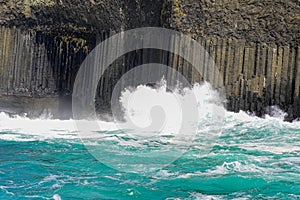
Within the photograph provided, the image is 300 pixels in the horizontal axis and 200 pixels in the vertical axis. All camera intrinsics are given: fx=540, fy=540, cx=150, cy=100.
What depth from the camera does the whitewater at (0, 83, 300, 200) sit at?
27.9 ft

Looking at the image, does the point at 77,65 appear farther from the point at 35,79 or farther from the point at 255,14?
the point at 255,14

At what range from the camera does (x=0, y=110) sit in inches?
718

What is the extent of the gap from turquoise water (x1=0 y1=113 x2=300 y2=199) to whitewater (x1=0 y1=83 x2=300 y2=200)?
0.05ft

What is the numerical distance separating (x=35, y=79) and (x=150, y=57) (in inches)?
180

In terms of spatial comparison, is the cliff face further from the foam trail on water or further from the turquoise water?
the turquoise water

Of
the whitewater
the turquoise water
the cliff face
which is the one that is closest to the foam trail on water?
the whitewater

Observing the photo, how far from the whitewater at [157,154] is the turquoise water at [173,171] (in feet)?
0.05

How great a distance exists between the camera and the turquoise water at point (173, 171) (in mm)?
8336

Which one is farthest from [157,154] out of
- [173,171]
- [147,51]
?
[147,51]

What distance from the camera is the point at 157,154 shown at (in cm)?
1127

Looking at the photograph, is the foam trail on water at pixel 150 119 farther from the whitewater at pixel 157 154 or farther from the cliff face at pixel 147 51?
the cliff face at pixel 147 51

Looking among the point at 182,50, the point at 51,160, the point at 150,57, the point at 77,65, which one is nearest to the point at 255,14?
the point at 182,50

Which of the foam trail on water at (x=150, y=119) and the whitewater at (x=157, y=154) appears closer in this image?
the whitewater at (x=157, y=154)

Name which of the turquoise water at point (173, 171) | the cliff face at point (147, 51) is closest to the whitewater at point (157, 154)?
the turquoise water at point (173, 171)
